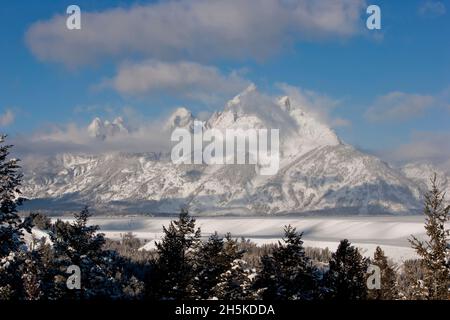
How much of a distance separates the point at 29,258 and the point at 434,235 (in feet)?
86.5

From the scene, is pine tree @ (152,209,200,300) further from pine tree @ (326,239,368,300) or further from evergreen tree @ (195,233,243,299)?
pine tree @ (326,239,368,300)

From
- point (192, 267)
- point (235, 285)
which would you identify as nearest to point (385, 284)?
point (192, 267)

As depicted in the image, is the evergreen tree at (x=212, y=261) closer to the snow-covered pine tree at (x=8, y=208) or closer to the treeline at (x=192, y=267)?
the treeline at (x=192, y=267)

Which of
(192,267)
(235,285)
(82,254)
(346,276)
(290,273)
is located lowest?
(235,285)

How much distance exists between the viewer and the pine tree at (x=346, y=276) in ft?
154

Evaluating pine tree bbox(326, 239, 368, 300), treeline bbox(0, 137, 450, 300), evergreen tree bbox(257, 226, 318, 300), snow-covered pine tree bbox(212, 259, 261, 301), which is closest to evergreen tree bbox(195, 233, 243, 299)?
treeline bbox(0, 137, 450, 300)

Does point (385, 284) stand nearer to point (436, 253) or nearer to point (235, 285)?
point (436, 253)

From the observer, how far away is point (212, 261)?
4219cm

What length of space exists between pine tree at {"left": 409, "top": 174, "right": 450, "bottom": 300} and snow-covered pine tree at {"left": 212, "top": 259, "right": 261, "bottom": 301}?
11007mm

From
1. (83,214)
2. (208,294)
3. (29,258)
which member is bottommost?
(208,294)

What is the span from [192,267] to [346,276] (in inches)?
561
